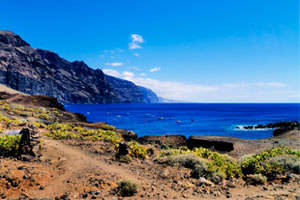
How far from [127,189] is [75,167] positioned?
385 centimetres

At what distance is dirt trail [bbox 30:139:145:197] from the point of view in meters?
7.88

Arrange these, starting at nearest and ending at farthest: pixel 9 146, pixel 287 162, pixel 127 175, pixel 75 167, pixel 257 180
A: 1. pixel 127 175
2. pixel 257 180
3. pixel 75 167
4. pixel 9 146
5. pixel 287 162

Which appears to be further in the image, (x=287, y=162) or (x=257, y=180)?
(x=287, y=162)

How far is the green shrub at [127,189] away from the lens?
24.6ft

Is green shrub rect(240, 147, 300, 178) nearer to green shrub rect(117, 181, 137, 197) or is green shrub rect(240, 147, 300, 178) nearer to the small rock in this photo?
the small rock

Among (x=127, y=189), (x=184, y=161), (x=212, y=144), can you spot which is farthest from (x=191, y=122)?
(x=127, y=189)

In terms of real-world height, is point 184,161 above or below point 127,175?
above

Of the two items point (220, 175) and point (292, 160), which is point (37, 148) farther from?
point (292, 160)

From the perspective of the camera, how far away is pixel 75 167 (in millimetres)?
10039

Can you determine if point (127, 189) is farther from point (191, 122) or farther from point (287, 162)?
point (191, 122)

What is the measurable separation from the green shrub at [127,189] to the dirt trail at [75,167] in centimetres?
97

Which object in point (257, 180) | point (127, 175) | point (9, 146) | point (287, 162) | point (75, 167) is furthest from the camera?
point (287, 162)

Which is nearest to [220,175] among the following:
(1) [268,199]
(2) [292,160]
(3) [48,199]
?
(1) [268,199]

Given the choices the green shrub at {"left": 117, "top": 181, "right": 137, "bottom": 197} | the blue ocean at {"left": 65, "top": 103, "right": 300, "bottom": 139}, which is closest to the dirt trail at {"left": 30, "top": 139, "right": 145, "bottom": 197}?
the green shrub at {"left": 117, "top": 181, "right": 137, "bottom": 197}
